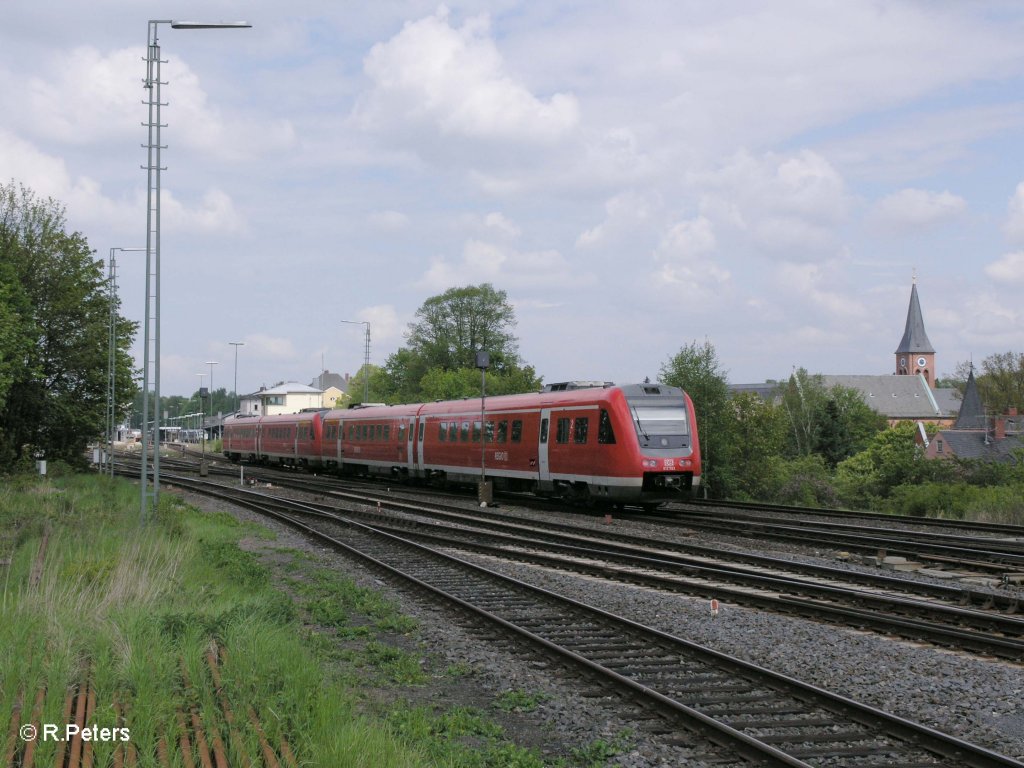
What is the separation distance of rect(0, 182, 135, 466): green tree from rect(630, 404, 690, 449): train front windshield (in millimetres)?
24968

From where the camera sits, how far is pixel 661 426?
75.4ft

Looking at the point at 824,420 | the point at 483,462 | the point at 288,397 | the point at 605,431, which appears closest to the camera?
the point at 605,431

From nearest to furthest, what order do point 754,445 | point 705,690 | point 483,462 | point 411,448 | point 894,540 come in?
1. point 705,690
2. point 894,540
3. point 483,462
4. point 411,448
5. point 754,445

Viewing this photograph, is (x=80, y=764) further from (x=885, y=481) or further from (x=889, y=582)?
(x=885, y=481)

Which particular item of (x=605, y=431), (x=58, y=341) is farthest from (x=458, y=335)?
(x=605, y=431)

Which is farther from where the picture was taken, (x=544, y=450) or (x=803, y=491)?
(x=803, y=491)

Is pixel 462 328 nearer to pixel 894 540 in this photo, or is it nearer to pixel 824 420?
pixel 824 420

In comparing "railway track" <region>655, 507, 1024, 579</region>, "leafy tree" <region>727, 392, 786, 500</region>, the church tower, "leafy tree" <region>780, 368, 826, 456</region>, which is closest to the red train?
"railway track" <region>655, 507, 1024, 579</region>

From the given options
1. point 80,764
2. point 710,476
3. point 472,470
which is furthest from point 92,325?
point 80,764

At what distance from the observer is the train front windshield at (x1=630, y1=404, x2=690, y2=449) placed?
74.3ft

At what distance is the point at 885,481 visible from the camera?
40531 mm

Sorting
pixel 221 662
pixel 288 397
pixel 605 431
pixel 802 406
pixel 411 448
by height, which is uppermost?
pixel 288 397

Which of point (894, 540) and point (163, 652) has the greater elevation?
point (163, 652)

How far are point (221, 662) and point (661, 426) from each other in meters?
16.4
